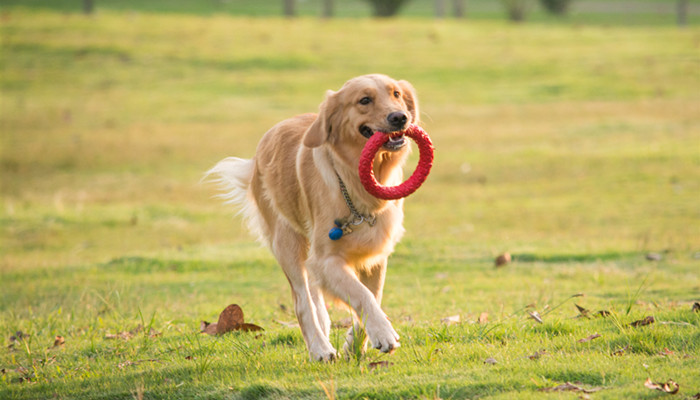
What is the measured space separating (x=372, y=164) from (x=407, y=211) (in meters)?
10.6

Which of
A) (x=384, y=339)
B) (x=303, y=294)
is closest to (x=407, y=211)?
(x=303, y=294)

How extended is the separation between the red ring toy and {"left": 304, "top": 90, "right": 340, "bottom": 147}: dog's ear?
466 mm

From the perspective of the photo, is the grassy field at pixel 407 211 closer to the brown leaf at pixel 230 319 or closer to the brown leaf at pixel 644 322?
the brown leaf at pixel 644 322

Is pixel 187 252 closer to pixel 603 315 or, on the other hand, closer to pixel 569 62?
pixel 603 315

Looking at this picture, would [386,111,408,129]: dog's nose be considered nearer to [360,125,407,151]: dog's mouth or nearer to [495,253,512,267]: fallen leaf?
[360,125,407,151]: dog's mouth

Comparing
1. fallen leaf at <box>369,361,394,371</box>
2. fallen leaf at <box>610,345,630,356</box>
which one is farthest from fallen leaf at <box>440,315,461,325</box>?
fallen leaf at <box>610,345,630,356</box>

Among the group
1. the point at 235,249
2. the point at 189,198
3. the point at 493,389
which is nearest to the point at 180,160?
the point at 189,198

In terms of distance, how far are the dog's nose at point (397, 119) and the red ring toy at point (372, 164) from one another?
0.06 meters

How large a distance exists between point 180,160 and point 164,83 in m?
11.8

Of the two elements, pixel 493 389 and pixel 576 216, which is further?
pixel 576 216

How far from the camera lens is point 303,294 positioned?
6148mm

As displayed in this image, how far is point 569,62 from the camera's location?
34.8 metres

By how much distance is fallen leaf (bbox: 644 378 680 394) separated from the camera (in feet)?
13.6

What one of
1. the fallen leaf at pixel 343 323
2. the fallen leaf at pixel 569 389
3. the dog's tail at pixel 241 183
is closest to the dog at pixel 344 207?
the fallen leaf at pixel 343 323
